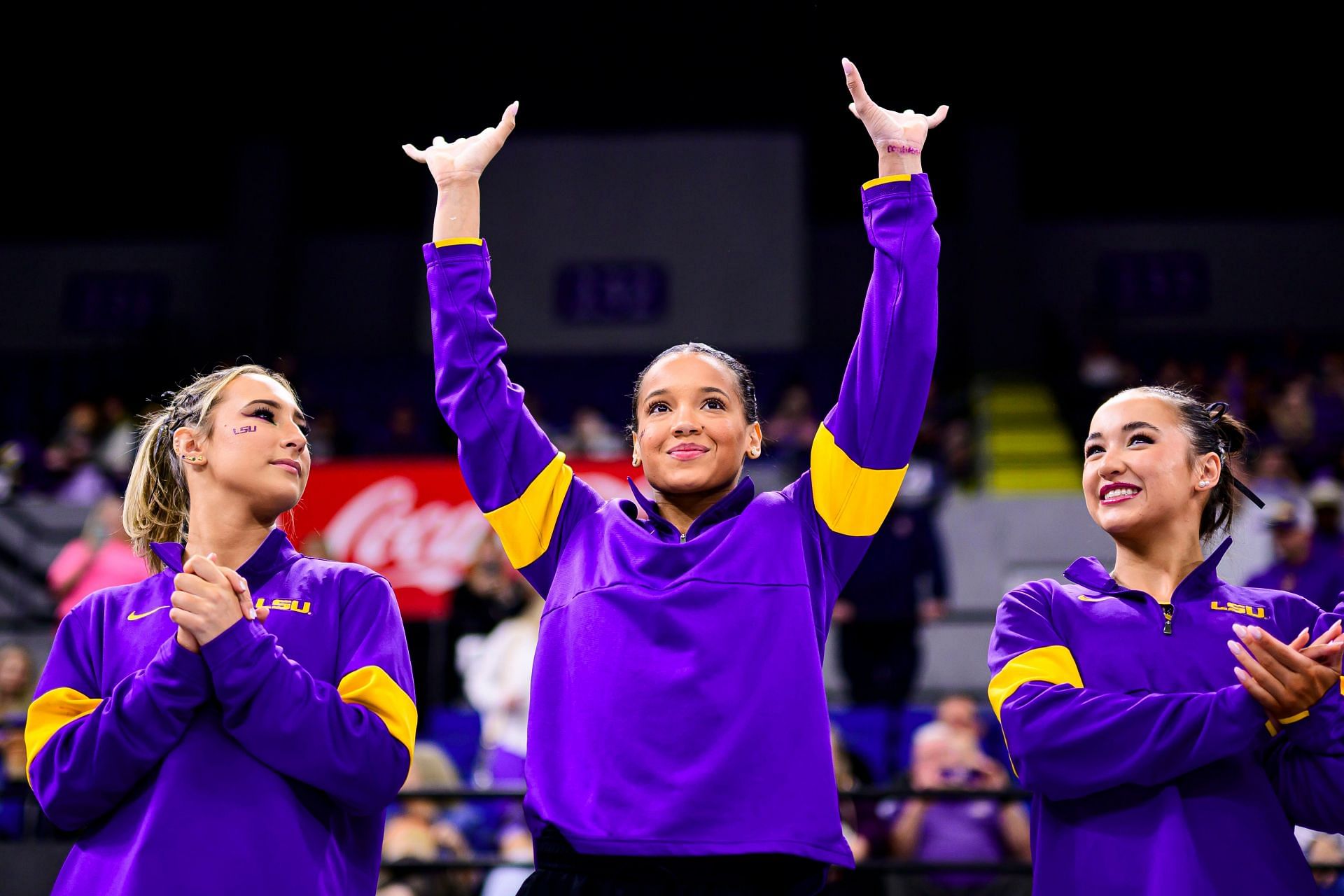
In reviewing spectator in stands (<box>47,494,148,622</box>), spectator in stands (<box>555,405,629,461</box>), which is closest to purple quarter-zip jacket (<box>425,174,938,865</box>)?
spectator in stands (<box>47,494,148,622</box>)

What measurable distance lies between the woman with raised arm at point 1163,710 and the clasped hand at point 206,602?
4.08 ft

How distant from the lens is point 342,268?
46.8ft

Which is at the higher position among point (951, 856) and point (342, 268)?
point (342, 268)

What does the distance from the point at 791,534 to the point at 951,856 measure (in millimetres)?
2549

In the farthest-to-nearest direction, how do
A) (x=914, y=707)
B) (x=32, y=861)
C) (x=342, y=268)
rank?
1. (x=342, y=268)
2. (x=914, y=707)
3. (x=32, y=861)

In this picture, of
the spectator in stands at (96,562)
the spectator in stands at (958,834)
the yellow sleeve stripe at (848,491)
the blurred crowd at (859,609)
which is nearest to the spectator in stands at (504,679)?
the blurred crowd at (859,609)

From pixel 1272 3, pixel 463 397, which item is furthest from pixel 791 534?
pixel 1272 3

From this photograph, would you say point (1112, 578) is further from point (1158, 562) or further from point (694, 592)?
point (694, 592)

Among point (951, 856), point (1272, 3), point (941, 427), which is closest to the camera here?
point (951, 856)

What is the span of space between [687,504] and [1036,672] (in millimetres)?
672

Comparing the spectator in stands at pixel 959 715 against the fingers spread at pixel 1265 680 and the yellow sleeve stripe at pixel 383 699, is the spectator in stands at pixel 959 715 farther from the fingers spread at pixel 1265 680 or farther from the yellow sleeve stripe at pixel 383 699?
the yellow sleeve stripe at pixel 383 699

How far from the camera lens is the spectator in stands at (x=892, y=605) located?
6.98m

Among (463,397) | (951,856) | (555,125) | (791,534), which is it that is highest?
(555,125)

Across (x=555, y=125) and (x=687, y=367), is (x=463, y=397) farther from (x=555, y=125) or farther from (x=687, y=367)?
(x=555, y=125)
